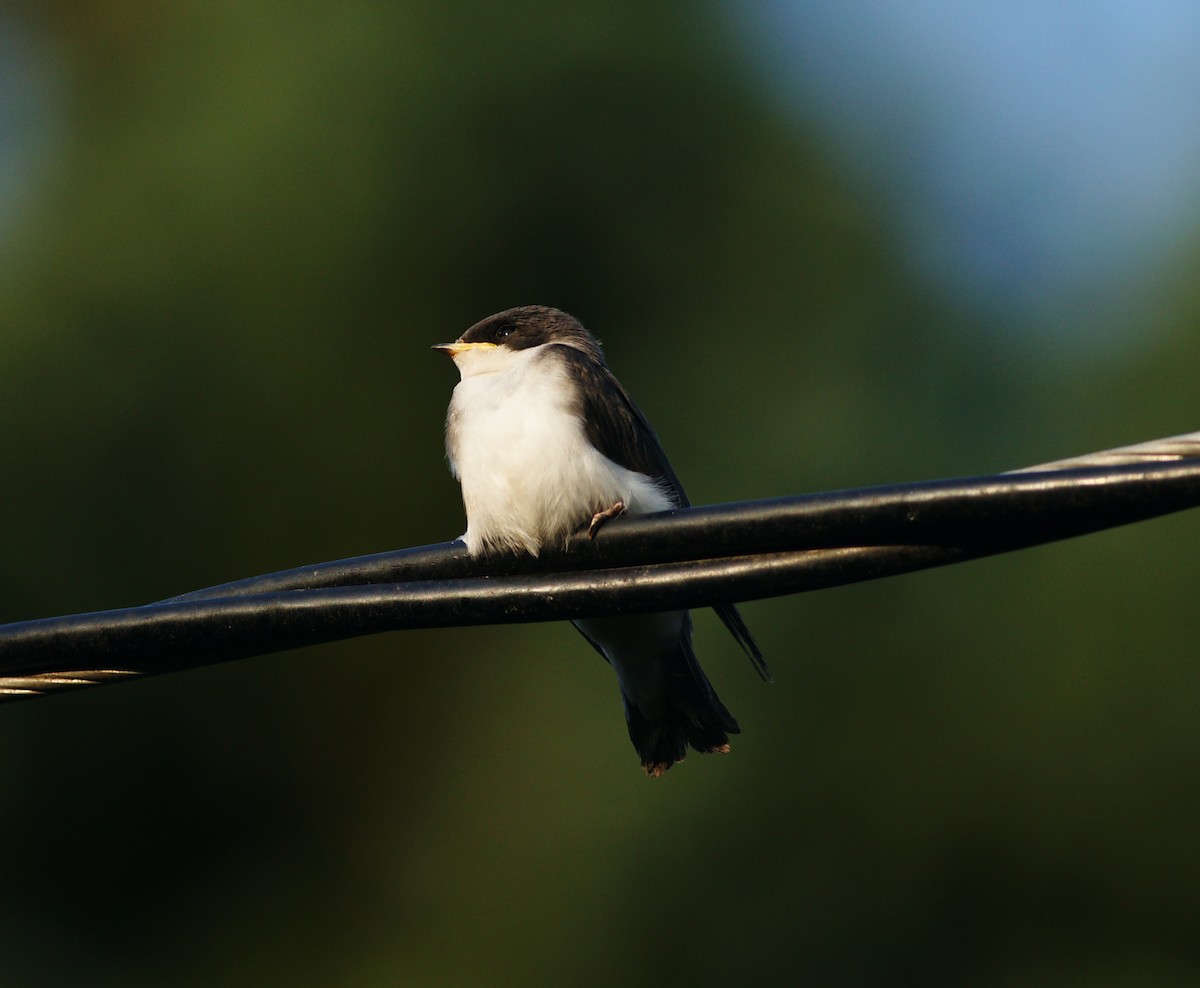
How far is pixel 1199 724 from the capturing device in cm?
1789

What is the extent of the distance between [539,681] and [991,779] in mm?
7119

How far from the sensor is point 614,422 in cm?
477

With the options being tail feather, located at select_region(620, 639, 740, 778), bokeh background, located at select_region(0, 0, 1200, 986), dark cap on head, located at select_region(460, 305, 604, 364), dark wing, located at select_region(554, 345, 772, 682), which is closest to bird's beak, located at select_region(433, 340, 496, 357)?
dark cap on head, located at select_region(460, 305, 604, 364)

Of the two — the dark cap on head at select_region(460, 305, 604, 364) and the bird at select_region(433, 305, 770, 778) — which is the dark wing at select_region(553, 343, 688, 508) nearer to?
the bird at select_region(433, 305, 770, 778)

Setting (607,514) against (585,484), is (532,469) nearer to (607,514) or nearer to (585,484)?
(585,484)

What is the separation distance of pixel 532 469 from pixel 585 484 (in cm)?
18

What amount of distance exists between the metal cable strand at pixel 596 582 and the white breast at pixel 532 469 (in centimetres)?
123

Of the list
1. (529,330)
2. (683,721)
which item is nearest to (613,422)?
(529,330)

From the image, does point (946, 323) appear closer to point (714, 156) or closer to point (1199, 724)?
point (714, 156)

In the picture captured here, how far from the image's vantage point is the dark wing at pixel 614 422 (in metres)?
4.71

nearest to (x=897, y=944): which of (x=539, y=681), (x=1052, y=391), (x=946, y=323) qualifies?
(x=539, y=681)

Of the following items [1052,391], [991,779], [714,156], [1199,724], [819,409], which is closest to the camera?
[1199,724]

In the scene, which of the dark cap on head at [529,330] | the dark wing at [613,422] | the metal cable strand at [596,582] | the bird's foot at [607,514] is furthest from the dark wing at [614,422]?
the metal cable strand at [596,582]

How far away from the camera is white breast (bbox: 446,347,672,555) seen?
14.6ft
